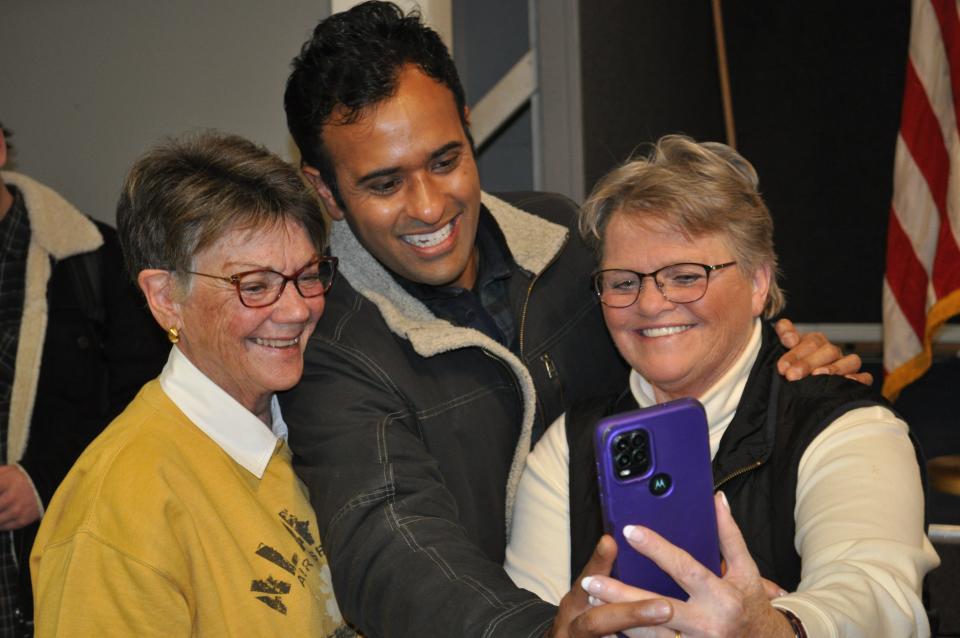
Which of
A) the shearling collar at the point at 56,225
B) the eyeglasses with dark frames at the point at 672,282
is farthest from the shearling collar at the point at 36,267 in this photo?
the eyeglasses with dark frames at the point at 672,282

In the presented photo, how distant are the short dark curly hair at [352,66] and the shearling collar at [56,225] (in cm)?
62

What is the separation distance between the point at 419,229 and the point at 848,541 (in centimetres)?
82

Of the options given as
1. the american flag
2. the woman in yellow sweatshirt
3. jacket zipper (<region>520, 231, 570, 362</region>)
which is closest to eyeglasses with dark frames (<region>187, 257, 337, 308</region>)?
the woman in yellow sweatshirt

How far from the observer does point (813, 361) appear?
1512mm

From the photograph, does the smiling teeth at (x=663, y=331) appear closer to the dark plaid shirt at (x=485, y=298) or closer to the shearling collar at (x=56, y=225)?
the dark plaid shirt at (x=485, y=298)

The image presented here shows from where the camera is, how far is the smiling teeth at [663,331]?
1.53 meters

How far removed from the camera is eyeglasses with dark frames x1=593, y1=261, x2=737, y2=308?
4.92 ft

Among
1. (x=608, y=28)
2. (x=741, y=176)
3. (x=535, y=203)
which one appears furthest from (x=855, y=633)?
(x=608, y=28)

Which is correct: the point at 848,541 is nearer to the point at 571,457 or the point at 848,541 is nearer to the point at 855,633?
the point at 855,633

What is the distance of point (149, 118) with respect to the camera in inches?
93.7

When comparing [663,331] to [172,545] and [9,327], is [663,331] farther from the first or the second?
[9,327]

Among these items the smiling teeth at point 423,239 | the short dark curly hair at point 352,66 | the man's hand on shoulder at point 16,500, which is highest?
the short dark curly hair at point 352,66

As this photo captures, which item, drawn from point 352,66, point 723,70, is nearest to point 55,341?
point 352,66

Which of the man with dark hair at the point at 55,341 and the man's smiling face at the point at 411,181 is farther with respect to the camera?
the man with dark hair at the point at 55,341
